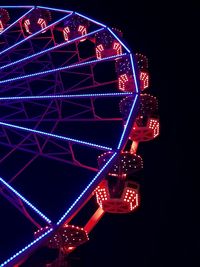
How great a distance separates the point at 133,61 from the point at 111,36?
1.90 meters

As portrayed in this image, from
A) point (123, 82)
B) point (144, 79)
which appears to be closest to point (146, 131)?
point (123, 82)

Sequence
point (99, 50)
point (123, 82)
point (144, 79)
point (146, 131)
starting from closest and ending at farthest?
point (146, 131) → point (123, 82) → point (144, 79) → point (99, 50)

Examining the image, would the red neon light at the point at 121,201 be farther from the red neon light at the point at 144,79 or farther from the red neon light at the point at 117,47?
the red neon light at the point at 117,47

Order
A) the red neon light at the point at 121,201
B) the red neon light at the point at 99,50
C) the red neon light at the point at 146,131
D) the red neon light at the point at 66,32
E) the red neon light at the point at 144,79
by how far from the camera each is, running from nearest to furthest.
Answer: the red neon light at the point at 121,201
the red neon light at the point at 146,131
the red neon light at the point at 144,79
the red neon light at the point at 99,50
the red neon light at the point at 66,32

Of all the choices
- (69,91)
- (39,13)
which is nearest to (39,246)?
(69,91)

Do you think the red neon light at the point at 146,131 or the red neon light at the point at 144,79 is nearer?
the red neon light at the point at 146,131

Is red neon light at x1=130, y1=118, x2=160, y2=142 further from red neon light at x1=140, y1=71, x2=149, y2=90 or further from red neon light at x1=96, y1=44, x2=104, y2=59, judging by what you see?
red neon light at x1=96, y1=44, x2=104, y2=59

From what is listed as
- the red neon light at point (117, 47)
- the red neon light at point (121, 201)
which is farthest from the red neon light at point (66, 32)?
the red neon light at point (121, 201)

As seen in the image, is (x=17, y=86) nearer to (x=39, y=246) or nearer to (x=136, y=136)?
(x=136, y=136)

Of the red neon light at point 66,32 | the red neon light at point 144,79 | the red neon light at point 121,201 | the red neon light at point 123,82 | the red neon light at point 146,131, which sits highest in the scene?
the red neon light at point 66,32

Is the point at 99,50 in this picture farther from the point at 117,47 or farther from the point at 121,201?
the point at 121,201

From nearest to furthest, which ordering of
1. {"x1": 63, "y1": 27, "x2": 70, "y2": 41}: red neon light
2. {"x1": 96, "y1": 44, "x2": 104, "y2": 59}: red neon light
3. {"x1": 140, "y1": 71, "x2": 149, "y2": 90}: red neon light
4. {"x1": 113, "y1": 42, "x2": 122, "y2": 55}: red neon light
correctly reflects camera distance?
{"x1": 140, "y1": 71, "x2": 149, "y2": 90}: red neon light
{"x1": 113, "y1": 42, "x2": 122, "y2": 55}: red neon light
{"x1": 96, "y1": 44, "x2": 104, "y2": 59}: red neon light
{"x1": 63, "y1": 27, "x2": 70, "y2": 41}: red neon light

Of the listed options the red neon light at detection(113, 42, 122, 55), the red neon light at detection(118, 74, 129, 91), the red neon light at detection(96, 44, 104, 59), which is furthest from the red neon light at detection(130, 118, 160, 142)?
the red neon light at detection(96, 44, 104, 59)

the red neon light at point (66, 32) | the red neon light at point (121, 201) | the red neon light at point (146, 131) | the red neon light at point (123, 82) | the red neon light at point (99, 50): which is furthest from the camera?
the red neon light at point (66, 32)
